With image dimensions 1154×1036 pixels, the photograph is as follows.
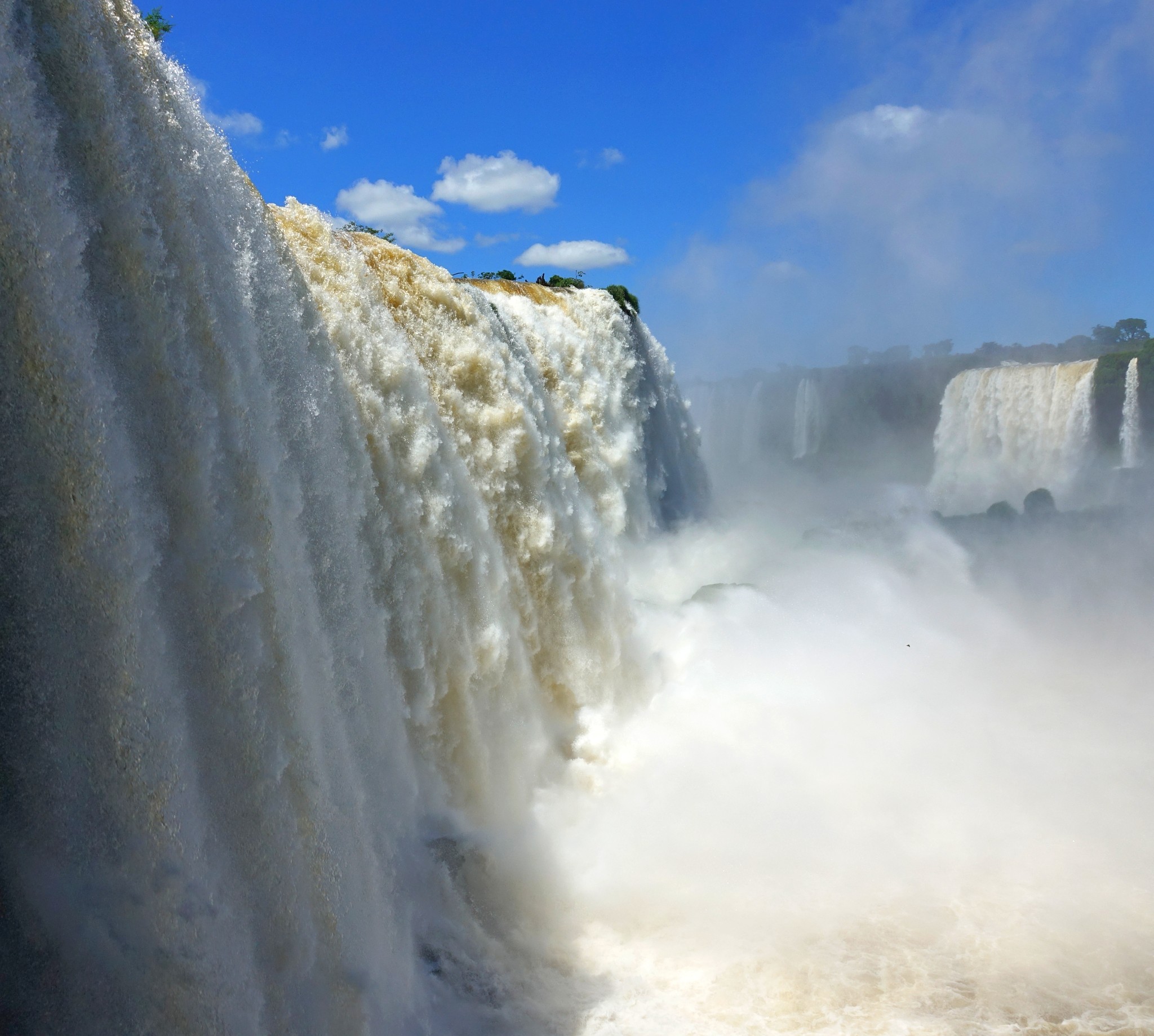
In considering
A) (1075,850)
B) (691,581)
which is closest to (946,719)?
(1075,850)

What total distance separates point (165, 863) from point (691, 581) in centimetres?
1045

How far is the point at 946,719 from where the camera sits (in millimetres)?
8609

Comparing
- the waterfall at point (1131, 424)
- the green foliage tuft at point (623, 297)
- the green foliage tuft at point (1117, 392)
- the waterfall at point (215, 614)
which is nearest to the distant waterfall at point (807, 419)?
the green foliage tuft at point (1117, 392)

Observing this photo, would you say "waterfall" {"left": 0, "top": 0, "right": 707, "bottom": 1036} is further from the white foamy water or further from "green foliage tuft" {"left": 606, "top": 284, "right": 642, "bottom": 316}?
"green foliage tuft" {"left": 606, "top": 284, "right": 642, "bottom": 316}

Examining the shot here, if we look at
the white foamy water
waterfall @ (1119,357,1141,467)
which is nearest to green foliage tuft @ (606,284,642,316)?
the white foamy water

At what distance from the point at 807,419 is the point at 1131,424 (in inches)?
423

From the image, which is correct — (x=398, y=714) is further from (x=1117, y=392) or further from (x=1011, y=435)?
(x=1011, y=435)

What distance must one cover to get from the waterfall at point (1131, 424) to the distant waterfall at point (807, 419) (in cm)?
1036

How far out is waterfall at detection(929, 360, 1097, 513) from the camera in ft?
65.1

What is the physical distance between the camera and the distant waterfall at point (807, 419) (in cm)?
2844

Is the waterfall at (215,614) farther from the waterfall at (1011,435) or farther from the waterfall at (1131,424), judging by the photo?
A: the waterfall at (1011,435)

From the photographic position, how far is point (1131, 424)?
18797 millimetres

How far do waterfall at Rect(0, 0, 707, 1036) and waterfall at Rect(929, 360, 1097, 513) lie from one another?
17797 millimetres

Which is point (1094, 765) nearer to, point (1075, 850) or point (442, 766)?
point (1075, 850)
